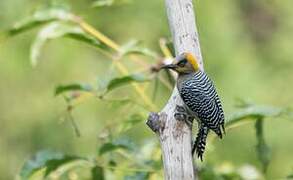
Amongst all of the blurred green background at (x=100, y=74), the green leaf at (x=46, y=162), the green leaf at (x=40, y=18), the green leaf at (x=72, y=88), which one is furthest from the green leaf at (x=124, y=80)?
the blurred green background at (x=100, y=74)

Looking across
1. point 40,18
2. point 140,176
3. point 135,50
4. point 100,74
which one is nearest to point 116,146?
point 140,176

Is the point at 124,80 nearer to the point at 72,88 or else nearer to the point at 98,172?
the point at 72,88

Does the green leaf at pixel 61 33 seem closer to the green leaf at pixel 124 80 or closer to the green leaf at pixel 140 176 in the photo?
the green leaf at pixel 124 80

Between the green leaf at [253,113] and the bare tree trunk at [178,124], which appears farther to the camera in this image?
the green leaf at [253,113]

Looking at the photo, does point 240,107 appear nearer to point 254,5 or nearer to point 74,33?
point 74,33

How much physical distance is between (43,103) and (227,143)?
3.64ft

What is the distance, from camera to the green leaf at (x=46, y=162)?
7.84 feet

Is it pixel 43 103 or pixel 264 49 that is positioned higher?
pixel 264 49

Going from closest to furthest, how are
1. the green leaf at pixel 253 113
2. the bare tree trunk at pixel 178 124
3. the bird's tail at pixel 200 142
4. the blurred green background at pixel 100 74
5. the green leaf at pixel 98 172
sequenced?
the bare tree trunk at pixel 178 124 → the bird's tail at pixel 200 142 → the green leaf at pixel 253 113 → the green leaf at pixel 98 172 → the blurred green background at pixel 100 74

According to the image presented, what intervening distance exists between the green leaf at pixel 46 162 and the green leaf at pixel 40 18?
13.3 inches

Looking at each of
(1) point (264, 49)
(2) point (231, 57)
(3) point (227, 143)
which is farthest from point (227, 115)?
(1) point (264, 49)

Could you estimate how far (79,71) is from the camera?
5.66 m

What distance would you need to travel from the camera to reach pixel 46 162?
2.39 metres

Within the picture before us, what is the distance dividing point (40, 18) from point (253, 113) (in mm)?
624
